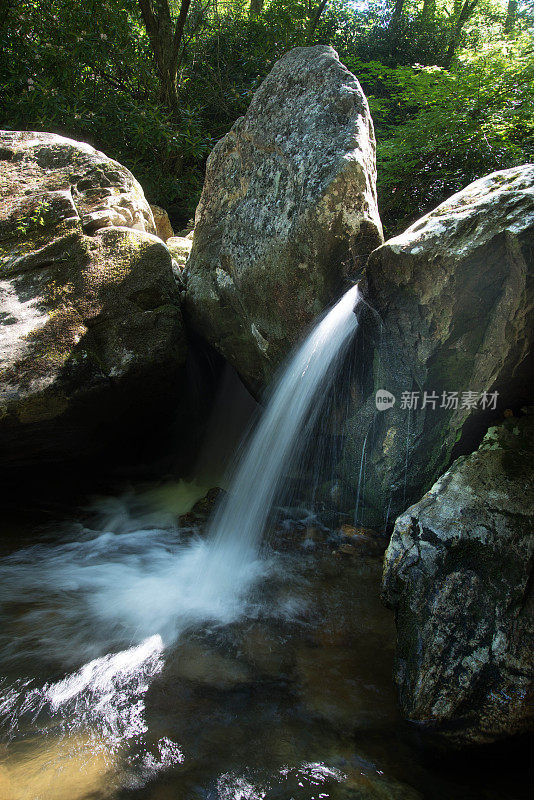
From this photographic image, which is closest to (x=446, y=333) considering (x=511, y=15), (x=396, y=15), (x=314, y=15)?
(x=314, y=15)

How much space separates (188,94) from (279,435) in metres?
9.62

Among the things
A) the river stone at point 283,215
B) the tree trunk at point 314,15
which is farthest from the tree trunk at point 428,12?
the river stone at point 283,215

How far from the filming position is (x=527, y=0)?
498 inches

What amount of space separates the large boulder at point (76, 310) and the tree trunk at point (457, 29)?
42.3 feet

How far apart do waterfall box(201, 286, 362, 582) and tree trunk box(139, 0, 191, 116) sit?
24.9ft

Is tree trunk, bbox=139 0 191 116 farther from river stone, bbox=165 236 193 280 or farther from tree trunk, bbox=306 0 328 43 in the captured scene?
tree trunk, bbox=306 0 328 43

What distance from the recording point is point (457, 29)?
13.3 metres

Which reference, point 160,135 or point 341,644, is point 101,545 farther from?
point 160,135

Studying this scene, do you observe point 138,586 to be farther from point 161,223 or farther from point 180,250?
point 161,223

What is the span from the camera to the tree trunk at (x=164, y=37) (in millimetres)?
8602

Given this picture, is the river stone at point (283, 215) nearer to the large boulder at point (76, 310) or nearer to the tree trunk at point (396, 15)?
the large boulder at point (76, 310)

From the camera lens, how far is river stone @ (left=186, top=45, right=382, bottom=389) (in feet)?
13.2

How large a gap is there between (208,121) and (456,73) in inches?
208

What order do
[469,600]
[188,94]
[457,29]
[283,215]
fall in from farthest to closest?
[457,29], [188,94], [283,215], [469,600]
